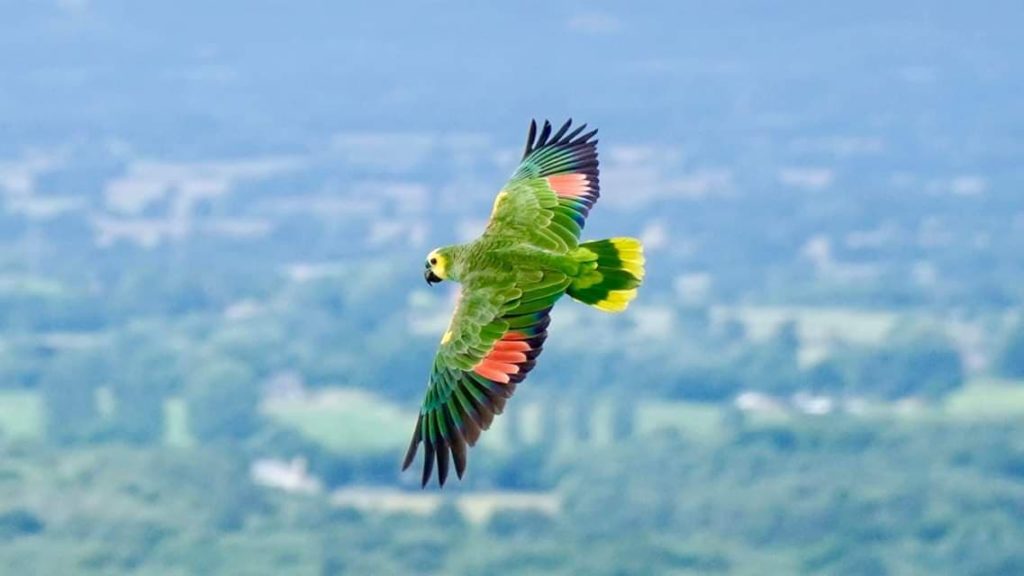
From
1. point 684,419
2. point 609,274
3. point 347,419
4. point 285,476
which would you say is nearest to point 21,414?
point 285,476

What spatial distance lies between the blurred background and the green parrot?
48937 millimetres

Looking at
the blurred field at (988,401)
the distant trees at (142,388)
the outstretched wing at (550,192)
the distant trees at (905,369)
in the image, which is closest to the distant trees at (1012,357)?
the blurred field at (988,401)

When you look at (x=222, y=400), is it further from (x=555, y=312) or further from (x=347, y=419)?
(x=555, y=312)

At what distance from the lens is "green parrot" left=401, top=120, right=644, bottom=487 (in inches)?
342

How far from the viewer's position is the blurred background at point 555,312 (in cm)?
6312

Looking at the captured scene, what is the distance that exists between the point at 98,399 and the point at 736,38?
91.6 metres

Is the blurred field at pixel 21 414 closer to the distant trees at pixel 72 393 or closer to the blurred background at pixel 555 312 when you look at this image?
the blurred background at pixel 555 312

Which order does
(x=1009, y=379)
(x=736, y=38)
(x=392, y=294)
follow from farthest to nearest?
(x=736, y=38)
(x=392, y=294)
(x=1009, y=379)

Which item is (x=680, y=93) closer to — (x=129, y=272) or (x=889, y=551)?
(x=129, y=272)

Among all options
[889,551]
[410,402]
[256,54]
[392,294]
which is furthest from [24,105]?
[889,551]

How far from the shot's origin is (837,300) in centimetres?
9375

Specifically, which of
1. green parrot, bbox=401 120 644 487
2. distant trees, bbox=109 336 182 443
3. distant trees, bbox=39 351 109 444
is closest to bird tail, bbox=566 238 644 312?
green parrot, bbox=401 120 644 487

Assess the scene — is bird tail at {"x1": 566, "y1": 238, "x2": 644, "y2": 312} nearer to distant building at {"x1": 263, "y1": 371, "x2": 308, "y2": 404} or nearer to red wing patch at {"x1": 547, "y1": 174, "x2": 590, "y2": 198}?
red wing patch at {"x1": 547, "y1": 174, "x2": 590, "y2": 198}

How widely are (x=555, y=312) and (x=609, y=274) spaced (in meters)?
76.8
